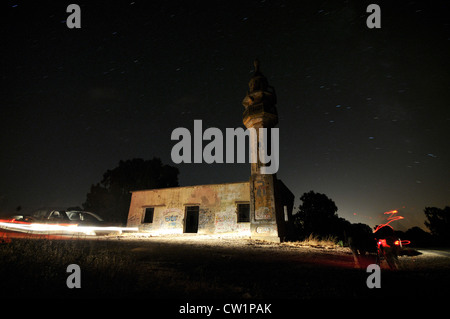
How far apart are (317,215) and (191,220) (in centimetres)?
2775

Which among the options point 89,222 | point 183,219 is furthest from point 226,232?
point 89,222

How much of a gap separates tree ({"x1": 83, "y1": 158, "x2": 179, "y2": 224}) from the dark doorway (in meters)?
19.5

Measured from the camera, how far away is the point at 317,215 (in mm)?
38281

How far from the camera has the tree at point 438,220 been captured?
33434mm

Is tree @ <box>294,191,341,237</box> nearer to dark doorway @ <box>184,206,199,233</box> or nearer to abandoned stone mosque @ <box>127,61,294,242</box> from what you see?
abandoned stone mosque @ <box>127,61,294,242</box>

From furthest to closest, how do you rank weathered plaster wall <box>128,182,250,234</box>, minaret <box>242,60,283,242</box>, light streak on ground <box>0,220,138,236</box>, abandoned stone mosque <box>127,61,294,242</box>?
weathered plaster wall <box>128,182,250,234</box>, abandoned stone mosque <box>127,61,294,242</box>, minaret <box>242,60,283,242</box>, light streak on ground <box>0,220,138,236</box>

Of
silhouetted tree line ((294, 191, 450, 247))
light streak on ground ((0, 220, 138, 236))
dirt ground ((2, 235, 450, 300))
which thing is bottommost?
silhouetted tree line ((294, 191, 450, 247))

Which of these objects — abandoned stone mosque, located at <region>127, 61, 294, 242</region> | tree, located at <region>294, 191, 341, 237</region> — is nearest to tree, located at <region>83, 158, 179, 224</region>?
abandoned stone mosque, located at <region>127, 61, 294, 242</region>

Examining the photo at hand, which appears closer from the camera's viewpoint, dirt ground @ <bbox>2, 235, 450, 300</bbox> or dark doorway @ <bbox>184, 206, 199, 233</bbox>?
dirt ground @ <bbox>2, 235, 450, 300</bbox>

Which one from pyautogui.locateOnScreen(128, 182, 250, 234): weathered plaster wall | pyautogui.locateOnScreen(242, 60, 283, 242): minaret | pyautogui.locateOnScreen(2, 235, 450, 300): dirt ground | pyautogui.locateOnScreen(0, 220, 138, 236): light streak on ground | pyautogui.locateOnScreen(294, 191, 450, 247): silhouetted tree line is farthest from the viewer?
pyautogui.locateOnScreen(294, 191, 450, 247): silhouetted tree line

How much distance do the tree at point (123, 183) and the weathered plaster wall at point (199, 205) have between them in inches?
649

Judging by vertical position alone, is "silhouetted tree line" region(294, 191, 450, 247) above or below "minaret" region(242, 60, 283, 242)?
below

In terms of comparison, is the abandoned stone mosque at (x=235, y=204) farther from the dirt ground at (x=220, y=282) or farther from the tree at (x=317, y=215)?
the tree at (x=317, y=215)

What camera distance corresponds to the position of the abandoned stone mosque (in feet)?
45.9
